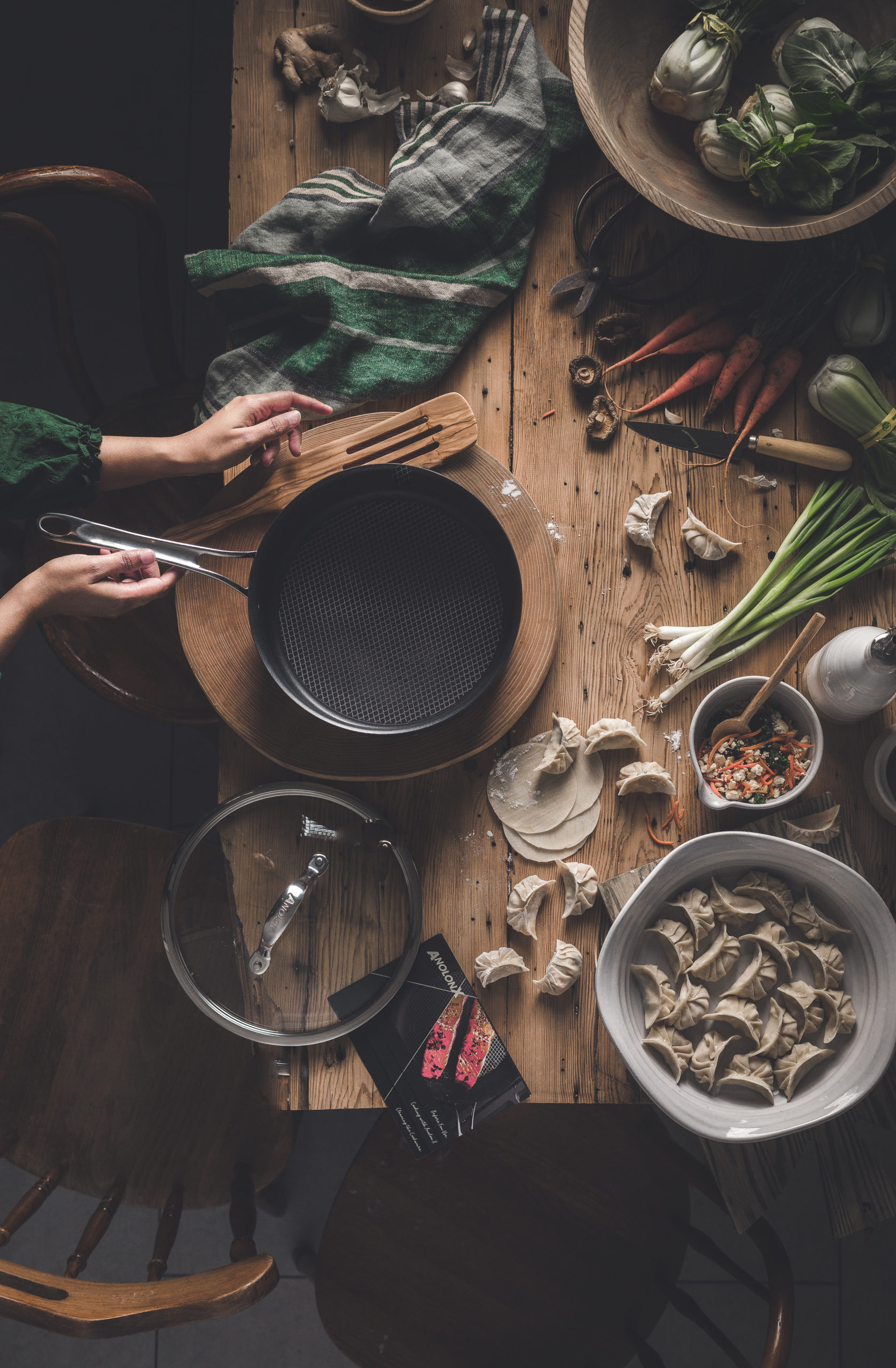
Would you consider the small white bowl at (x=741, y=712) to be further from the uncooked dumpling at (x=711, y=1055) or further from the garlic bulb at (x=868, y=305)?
the garlic bulb at (x=868, y=305)

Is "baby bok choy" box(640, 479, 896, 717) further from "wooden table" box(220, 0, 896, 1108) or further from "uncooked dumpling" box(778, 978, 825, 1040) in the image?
"uncooked dumpling" box(778, 978, 825, 1040)

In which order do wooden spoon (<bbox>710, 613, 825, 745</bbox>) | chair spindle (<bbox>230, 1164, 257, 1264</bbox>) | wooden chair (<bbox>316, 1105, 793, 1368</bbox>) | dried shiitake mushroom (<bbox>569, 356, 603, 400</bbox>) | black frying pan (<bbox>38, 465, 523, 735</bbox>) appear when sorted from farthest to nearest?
wooden chair (<bbox>316, 1105, 793, 1368</bbox>), chair spindle (<bbox>230, 1164, 257, 1264</bbox>), dried shiitake mushroom (<bbox>569, 356, 603, 400</bbox>), black frying pan (<bbox>38, 465, 523, 735</bbox>), wooden spoon (<bbox>710, 613, 825, 745</bbox>)

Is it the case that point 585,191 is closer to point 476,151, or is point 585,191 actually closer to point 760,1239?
point 476,151

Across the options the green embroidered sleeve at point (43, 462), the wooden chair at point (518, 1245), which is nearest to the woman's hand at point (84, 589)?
the green embroidered sleeve at point (43, 462)

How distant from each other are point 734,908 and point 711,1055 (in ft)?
0.68

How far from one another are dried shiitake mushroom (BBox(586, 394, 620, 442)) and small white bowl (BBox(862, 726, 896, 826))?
0.64 metres

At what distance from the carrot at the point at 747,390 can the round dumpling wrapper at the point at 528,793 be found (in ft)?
2.07

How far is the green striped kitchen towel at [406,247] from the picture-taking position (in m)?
1.32

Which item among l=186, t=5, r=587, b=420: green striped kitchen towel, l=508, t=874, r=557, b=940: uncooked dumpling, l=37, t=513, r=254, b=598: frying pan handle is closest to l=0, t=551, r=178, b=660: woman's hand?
l=37, t=513, r=254, b=598: frying pan handle

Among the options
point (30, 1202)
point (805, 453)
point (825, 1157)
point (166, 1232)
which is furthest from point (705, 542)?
point (30, 1202)

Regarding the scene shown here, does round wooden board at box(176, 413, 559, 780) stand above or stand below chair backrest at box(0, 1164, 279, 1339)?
above

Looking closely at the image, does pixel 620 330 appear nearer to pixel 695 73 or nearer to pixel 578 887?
pixel 695 73

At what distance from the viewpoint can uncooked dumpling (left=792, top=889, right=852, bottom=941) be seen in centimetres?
124

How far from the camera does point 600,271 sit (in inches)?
53.9
